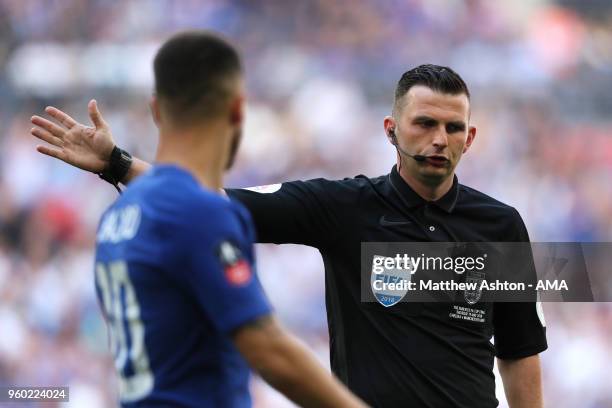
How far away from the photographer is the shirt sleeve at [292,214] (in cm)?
393

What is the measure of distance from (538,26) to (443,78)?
7.20m

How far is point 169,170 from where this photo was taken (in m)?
2.35

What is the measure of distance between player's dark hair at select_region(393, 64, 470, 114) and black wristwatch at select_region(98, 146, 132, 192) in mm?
1297

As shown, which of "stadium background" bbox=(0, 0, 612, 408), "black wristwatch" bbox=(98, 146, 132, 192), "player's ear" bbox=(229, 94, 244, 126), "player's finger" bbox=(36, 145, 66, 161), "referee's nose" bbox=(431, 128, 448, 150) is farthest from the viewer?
"stadium background" bbox=(0, 0, 612, 408)

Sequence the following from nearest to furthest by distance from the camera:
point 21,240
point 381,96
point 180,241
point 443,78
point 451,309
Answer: point 180,241 < point 451,309 < point 443,78 < point 21,240 < point 381,96

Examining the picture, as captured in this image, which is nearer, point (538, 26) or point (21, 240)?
point (21, 240)

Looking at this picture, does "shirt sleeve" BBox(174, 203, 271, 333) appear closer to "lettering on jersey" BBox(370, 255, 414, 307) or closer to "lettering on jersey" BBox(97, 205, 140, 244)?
"lettering on jersey" BBox(97, 205, 140, 244)

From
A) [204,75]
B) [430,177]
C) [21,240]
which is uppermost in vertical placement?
[21,240]

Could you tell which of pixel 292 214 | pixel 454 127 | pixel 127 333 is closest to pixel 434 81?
pixel 454 127

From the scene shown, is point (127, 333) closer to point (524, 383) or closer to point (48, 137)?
point (48, 137)

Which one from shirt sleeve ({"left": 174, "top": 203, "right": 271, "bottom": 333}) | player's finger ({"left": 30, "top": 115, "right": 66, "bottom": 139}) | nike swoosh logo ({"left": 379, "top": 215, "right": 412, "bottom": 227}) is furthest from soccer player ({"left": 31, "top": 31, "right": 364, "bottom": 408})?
nike swoosh logo ({"left": 379, "top": 215, "right": 412, "bottom": 227})

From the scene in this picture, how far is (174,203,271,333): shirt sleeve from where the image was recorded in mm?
2203

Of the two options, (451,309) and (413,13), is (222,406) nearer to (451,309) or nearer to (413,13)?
(451,309)

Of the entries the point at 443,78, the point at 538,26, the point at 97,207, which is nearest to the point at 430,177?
the point at 443,78
